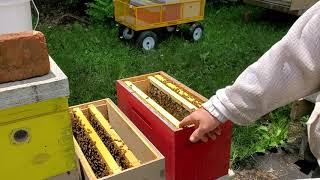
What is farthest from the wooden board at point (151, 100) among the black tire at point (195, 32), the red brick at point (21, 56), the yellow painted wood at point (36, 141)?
the black tire at point (195, 32)

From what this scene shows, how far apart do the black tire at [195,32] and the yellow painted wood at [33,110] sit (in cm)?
395

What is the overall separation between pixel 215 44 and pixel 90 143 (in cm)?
351

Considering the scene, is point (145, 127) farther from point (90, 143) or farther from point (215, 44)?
point (215, 44)

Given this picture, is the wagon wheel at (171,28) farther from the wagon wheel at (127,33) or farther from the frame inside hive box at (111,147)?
the frame inside hive box at (111,147)

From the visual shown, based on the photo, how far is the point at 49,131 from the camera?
1.26m

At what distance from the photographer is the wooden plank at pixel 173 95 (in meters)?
1.86

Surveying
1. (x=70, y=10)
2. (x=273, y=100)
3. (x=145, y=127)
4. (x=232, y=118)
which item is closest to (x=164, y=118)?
(x=145, y=127)

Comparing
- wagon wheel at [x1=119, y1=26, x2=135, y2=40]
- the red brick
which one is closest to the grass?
wagon wheel at [x1=119, y1=26, x2=135, y2=40]

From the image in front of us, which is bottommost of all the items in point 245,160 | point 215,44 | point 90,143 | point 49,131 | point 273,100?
point 245,160

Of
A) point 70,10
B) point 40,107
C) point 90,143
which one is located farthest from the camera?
point 70,10

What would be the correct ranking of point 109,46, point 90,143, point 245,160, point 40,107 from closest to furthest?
point 40,107
point 90,143
point 245,160
point 109,46

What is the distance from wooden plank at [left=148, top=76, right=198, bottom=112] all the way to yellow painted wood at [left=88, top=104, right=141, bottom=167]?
1.24ft

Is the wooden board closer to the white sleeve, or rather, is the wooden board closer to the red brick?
the white sleeve

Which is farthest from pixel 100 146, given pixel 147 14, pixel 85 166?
pixel 147 14
